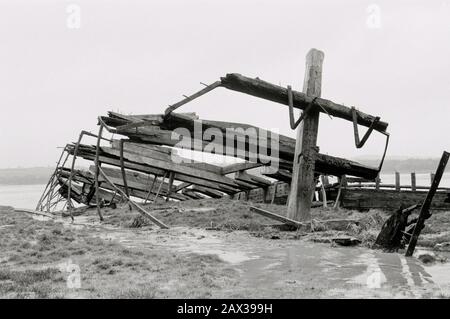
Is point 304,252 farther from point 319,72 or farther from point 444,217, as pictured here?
point 444,217

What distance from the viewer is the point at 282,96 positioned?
8312 mm

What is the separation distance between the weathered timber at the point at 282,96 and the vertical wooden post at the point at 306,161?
0.89ft

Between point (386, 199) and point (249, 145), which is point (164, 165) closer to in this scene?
point (249, 145)

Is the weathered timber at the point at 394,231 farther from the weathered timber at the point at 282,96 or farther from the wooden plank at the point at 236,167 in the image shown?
the wooden plank at the point at 236,167

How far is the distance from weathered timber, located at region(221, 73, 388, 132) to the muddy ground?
6.45ft

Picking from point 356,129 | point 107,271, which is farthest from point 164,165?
point 107,271

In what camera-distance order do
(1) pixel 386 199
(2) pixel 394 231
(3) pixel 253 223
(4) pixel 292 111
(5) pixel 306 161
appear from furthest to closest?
1. (1) pixel 386 199
2. (3) pixel 253 223
3. (5) pixel 306 161
4. (4) pixel 292 111
5. (2) pixel 394 231

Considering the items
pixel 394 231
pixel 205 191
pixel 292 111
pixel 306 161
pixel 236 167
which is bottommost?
pixel 205 191

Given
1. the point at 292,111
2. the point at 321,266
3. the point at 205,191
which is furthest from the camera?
the point at 205,191

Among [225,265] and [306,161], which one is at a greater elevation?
[306,161]

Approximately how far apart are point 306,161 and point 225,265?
3680 millimetres

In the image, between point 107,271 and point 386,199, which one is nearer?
point 107,271

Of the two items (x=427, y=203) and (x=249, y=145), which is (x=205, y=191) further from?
(x=427, y=203)

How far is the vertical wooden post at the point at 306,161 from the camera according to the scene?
27.9 feet
